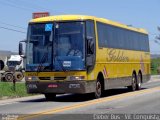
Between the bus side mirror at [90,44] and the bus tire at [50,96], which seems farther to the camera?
the bus tire at [50,96]

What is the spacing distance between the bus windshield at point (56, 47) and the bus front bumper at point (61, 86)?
581mm

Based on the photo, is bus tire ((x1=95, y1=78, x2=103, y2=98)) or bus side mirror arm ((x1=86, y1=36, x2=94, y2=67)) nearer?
bus side mirror arm ((x1=86, y1=36, x2=94, y2=67))

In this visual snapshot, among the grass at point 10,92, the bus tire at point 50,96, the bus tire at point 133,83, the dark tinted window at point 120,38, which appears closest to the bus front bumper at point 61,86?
the bus tire at point 50,96

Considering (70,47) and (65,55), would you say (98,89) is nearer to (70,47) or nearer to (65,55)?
(65,55)

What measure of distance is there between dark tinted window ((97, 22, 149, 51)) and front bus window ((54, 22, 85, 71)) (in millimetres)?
1937

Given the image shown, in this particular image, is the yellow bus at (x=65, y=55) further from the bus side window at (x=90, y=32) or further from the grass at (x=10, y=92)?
the grass at (x=10, y=92)

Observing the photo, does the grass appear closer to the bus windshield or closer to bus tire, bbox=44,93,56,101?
bus tire, bbox=44,93,56,101

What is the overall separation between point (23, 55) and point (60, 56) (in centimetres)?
185

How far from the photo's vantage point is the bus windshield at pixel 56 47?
21.5 metres

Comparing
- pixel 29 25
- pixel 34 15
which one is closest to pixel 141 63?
pixel 29 25

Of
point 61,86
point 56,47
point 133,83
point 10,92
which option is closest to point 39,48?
point 56,47

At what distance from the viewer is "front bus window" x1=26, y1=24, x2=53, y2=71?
21891mm

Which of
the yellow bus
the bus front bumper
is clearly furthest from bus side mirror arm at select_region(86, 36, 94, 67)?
the bus front bumper

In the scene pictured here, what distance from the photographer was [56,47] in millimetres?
21766
